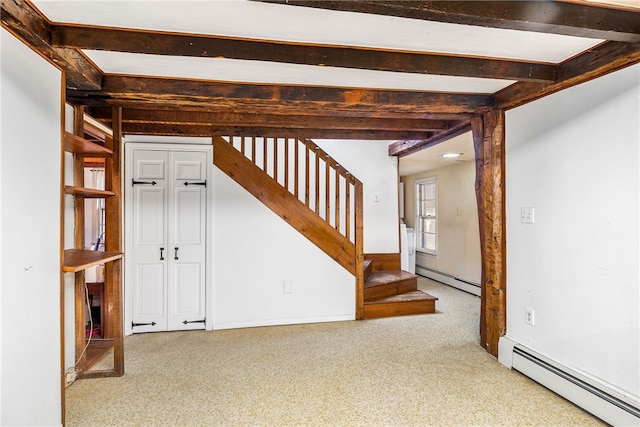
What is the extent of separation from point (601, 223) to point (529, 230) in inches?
22.5

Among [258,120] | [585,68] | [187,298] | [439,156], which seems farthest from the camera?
[439,156]

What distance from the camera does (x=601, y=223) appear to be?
6.71ft

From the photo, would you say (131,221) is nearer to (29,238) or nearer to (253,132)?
(253,132)

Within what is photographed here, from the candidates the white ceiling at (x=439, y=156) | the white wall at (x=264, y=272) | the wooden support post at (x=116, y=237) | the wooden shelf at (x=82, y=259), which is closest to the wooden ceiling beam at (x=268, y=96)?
the wooden support post at (x=116, y=237)

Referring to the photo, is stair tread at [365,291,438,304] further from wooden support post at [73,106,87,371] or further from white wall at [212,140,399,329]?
wooden support post at [73,106,87,371]

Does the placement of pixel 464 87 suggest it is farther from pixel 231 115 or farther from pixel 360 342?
pixel 360 342

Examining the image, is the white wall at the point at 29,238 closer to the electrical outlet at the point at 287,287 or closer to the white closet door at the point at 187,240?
the white closet door at the point at 187,240

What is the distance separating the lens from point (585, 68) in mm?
2027

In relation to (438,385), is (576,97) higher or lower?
higher

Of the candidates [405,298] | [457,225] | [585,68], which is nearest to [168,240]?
[405,298]

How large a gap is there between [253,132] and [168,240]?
151cm

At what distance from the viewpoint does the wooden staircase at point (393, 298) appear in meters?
3.95

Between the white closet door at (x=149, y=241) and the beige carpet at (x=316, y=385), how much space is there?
28 centimetres

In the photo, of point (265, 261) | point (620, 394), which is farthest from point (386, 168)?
point (620, 394)
